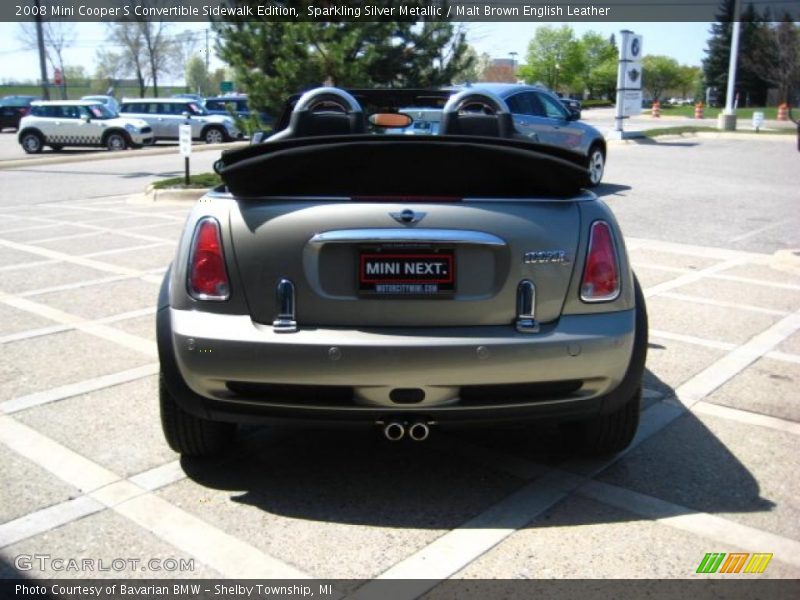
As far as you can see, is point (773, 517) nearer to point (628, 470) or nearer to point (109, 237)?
point (628, 470)

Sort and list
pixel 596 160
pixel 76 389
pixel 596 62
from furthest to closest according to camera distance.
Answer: pixel 596 62 → pixel 596 160 → pixel 76 389

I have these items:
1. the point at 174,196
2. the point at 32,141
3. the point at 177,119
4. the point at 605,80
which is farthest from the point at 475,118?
the point at 605,80

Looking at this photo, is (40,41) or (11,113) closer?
(40,41)

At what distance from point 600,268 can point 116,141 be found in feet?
89.7

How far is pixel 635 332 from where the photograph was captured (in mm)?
3254

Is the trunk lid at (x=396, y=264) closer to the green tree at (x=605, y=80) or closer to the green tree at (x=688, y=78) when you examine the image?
the green tree at (x=605, y=80)

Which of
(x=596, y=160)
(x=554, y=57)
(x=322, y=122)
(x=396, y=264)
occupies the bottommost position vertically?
(x=596, y=160)

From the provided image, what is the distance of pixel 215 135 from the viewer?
30438mm

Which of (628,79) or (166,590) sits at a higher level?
(628,79)

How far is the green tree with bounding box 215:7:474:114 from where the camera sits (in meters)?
15.7

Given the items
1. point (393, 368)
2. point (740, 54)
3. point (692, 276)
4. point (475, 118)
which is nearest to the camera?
point (393, 368)

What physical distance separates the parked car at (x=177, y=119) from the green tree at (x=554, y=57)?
81.7m

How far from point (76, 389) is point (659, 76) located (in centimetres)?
11453

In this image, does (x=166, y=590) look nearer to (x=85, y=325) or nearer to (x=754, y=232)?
(x=85, y=325)
